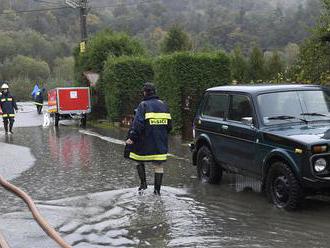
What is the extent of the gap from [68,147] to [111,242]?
10.3 m

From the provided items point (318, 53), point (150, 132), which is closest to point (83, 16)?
point (318, 53)

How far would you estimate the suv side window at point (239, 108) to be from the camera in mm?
8742

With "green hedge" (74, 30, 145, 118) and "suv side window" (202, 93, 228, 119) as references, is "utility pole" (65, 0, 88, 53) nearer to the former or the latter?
"green hedge" (74, 30, 145, 118)

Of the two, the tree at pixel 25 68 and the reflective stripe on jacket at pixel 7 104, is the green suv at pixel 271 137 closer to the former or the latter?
the reflective stripe on jacket at pixel 7 104

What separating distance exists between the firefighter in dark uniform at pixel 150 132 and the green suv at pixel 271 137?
1107mm

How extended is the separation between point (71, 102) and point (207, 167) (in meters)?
16.0

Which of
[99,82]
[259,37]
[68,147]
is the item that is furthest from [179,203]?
[259,37]

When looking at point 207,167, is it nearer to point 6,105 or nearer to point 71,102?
point 6,105

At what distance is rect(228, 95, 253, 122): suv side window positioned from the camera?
874 centimetres

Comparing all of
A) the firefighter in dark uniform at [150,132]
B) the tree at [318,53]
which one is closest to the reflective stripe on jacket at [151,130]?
the firefighter in dark uniform at [150,132]

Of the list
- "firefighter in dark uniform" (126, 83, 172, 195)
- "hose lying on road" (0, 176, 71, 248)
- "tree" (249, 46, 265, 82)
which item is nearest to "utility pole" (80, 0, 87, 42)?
"tree" (249, 46, 265, 82)

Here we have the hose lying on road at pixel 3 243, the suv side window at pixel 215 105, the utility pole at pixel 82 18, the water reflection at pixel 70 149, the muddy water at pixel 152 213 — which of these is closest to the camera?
the hose lying on road at pixel 3 243

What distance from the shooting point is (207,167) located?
10.0 meters

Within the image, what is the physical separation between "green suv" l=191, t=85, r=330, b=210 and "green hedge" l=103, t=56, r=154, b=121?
13172mm
